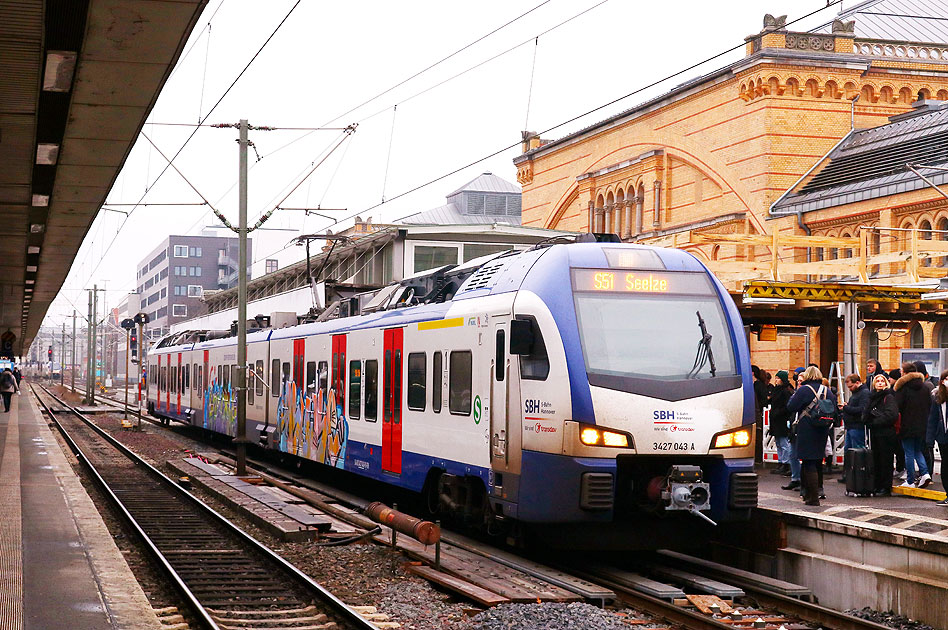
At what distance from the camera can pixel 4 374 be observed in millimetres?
43188

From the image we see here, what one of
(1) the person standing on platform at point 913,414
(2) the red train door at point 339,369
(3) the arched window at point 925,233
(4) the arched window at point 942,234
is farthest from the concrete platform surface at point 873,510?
(3) the arched window at point 925,233

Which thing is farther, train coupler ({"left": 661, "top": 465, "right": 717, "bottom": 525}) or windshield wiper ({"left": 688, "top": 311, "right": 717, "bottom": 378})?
windshield wiper ({"left": 688, "top": 311, "right": 717, "bottom": 378})

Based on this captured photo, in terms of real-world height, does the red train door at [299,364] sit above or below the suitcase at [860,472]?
above

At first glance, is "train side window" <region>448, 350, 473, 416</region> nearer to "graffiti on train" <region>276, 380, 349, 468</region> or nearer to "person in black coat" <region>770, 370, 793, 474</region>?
"graffiti on train" <region>276, 380, 349, 468</region>

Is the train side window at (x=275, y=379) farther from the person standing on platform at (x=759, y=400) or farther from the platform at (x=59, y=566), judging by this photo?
the person standing on platform at (x=759, y=400)

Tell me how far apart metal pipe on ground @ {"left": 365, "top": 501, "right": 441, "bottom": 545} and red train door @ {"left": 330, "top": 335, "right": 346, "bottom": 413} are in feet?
15.7

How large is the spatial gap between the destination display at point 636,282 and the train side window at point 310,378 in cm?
865

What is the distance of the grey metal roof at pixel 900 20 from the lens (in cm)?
3966

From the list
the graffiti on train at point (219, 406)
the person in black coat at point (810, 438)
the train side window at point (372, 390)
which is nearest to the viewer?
the person in black coat at point (810, 438)

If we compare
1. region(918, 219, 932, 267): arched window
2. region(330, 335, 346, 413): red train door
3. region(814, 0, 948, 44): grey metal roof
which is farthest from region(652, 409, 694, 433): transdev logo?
region(814, 0, 948, 44): grey metal roof

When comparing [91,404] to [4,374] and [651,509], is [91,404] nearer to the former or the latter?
[4,374]

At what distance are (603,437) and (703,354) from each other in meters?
1.36

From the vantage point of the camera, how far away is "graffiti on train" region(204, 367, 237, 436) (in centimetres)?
2683

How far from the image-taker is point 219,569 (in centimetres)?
1172
